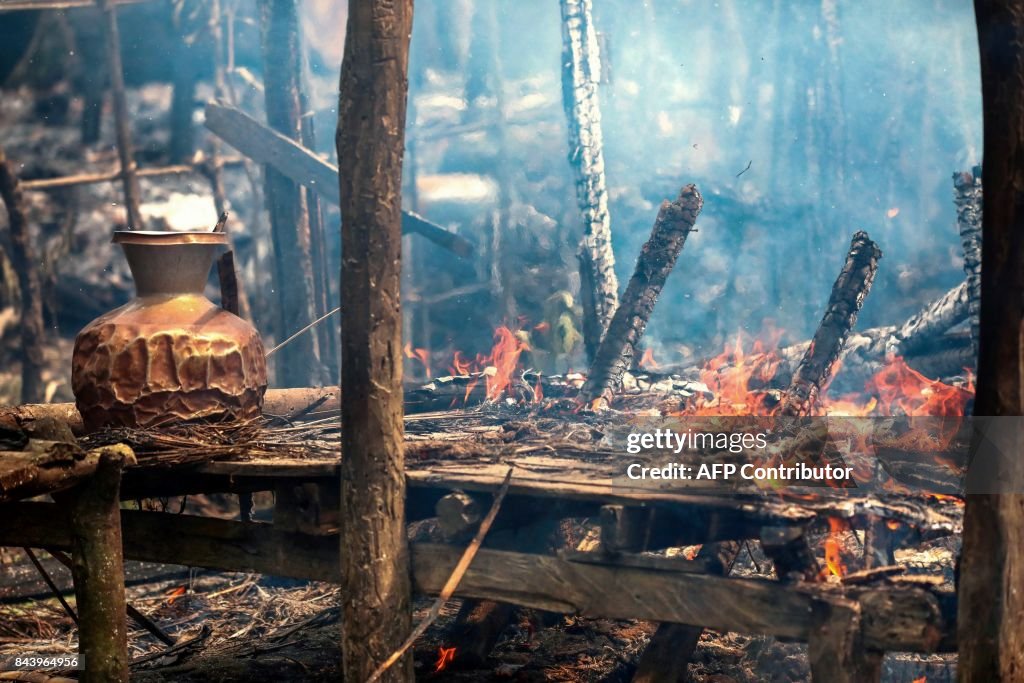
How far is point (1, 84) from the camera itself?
10.7 meters

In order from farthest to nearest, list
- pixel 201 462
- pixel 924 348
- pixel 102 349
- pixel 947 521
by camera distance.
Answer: pixel 924 348
pixel 102 349
pixel 201 462
pixel 947 521

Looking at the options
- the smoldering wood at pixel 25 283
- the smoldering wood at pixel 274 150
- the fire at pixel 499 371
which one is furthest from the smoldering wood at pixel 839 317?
the smoldering wood at pixel 25 283

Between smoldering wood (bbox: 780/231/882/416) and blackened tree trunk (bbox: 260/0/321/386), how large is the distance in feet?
17.3

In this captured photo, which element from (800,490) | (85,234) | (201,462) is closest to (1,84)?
(85,234)

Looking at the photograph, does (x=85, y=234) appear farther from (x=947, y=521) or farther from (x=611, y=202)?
(x=947, y=521)

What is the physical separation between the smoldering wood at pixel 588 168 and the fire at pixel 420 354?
13.0 feet

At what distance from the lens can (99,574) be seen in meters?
4.37

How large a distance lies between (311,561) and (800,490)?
2.48 meters

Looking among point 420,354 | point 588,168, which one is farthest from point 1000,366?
point 420,354

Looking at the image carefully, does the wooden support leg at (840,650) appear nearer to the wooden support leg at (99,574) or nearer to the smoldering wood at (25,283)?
the wooden support leg at (99,574)

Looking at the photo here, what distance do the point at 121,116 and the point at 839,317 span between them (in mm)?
8282

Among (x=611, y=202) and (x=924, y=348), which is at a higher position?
(x=611, y=202)

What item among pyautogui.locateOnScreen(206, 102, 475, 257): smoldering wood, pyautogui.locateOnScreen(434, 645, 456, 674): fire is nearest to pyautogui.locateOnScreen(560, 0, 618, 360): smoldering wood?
pyautogui.locateOnScreen(206, 102, 475, 257): smoldering wood

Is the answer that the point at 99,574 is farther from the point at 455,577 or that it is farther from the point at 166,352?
the point at 455,577
